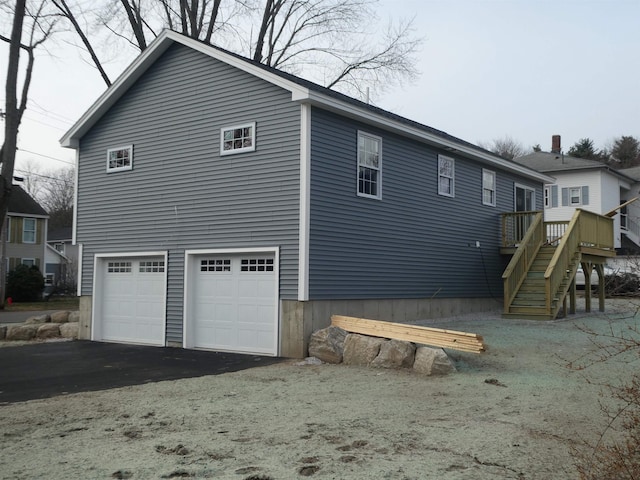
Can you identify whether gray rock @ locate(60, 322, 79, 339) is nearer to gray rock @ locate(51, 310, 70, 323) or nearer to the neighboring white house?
gray rock @ locate(51, 310, 70, 323)

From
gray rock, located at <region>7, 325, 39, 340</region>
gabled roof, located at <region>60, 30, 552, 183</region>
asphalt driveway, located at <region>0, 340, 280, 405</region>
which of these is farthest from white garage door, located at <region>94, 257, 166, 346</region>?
gabled roof, located at <region>60, 30, 552, 183</region>

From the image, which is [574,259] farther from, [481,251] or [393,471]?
[393,471]

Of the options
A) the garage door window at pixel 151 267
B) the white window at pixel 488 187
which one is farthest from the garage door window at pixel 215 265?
the white window at pixel 488 187

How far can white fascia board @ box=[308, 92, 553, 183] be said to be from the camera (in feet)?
40.7

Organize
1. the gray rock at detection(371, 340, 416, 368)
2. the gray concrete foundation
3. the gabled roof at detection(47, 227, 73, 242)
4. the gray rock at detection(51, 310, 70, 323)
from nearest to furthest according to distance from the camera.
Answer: the gray rock at detection(371, 340, 416, 368) → the gray concrete foundation → the gray rock at detection(51, 310, 70, 323) → the gabled roof at detection(47, 227, 73, 242)

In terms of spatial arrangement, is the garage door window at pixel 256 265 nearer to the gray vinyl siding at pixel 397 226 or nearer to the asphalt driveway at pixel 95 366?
the gray vinyl siding at pixel 397 226

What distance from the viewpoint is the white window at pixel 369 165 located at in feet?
45.1

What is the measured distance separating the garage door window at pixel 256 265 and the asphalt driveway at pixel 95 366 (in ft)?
5.87

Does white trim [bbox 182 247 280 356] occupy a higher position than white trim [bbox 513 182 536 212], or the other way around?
white trim [bbox 513 182 536 212]

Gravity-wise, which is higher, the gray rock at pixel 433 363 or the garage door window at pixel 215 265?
the garage door window at pixel 215 265

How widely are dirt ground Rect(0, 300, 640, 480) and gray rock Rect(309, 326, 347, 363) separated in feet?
2.48

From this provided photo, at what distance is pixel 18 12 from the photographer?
1133 centimetres

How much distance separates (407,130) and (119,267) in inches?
316

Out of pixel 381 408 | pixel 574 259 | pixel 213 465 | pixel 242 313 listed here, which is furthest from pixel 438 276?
pixel 213 465
